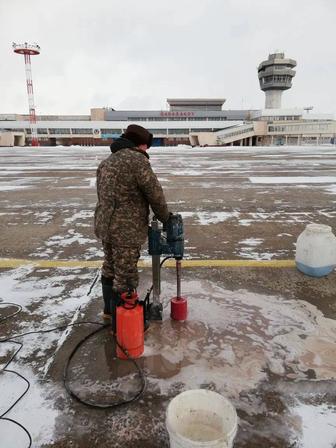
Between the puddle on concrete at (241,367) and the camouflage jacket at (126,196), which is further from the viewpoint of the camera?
the camouflage jacket at (126,196)

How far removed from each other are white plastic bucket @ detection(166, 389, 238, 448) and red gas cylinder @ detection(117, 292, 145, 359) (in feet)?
2.86

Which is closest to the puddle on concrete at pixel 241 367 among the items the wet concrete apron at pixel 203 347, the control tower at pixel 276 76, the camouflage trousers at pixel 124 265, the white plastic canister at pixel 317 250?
the wet concrete apron at pixel 203 347

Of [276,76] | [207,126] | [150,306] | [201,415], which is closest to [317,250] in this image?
[150,306]

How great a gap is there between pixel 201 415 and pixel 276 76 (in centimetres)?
10344

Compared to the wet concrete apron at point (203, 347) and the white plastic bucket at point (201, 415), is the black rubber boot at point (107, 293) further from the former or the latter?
the white plastic bucket at point (201, 415)

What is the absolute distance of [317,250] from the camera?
4.18 meters

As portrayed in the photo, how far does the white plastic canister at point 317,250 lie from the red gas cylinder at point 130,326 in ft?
8.21

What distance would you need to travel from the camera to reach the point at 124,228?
2.90m

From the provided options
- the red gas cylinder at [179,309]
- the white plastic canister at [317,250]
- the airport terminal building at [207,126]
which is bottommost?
the red gas cylinder at [179,309]

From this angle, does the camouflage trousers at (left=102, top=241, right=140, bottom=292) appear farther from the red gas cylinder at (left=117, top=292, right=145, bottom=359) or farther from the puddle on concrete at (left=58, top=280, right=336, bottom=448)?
the puddle on concrete at (left=58, top=280, right=336, bottom=448)

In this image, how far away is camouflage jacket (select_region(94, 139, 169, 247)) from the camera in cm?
276

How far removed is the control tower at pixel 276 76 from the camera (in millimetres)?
91312

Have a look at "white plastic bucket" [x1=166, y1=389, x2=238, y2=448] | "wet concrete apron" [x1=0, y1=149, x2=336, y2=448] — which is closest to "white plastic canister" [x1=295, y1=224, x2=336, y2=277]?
"wet concrete apron" [x1=0, y1=149, x2=336, y2=448]

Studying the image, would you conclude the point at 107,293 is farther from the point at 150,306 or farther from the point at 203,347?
the point at 203,347
